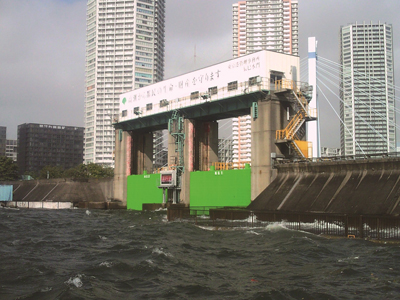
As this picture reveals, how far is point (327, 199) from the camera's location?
3897 cm

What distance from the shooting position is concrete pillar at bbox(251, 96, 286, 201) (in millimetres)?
51094

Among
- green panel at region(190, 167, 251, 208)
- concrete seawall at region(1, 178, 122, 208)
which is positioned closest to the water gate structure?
green panel at region(190, 167, 251, 208)

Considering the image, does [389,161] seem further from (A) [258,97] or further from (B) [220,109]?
(B) [220,109]

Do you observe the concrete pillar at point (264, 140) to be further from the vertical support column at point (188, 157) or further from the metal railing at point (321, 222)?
the vertical support column at point (188, 157)

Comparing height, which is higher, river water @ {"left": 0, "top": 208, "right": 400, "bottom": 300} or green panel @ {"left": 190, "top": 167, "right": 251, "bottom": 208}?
green panel @ {"left": 190, "top": 167, "right": 251, "bottom": 208}

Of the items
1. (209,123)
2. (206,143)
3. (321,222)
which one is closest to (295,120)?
(209,123)

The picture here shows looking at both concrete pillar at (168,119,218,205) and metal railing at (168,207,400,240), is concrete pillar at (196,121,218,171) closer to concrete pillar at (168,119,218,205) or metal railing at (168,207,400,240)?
concrete pillar at (168,119,218,205)

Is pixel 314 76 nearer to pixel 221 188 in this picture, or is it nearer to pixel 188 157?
pixel 188 157

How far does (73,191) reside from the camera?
9156 centimetres

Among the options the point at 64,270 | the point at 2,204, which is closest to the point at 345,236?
the point at 64,270

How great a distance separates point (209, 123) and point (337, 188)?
32263 millimetres

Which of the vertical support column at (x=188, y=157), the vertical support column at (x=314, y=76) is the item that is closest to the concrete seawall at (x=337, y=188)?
the vertical support column at (x=188, y=157)

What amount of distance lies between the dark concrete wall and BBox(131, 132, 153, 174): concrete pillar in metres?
9.42

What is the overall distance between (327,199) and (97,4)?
7046 inches
